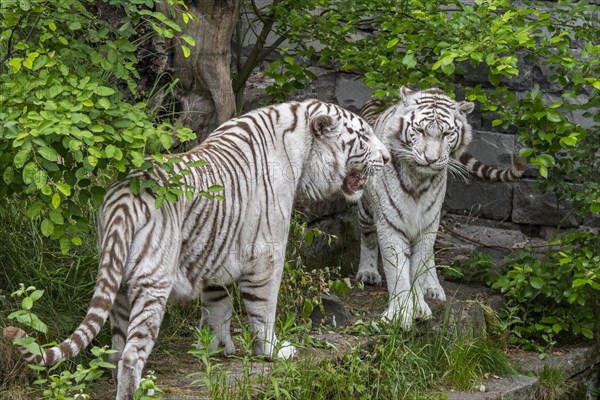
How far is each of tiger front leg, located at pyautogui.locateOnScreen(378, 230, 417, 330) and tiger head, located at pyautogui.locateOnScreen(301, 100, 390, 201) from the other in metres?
0.79

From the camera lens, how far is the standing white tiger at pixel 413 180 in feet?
20.5

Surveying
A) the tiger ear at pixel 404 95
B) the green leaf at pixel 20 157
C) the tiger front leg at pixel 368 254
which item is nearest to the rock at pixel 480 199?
the tiger front leg at pixel 368 254

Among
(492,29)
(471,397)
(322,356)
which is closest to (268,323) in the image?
(322,356)

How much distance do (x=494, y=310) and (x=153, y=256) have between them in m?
3.23

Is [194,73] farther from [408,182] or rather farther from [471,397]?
[471,397]

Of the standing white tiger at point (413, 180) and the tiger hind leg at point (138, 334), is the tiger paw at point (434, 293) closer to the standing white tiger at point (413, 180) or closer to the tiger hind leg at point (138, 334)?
the standing white tiger at point (413, 180)

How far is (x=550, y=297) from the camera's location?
23.4ft

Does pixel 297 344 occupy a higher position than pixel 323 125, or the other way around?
pixel 323 125

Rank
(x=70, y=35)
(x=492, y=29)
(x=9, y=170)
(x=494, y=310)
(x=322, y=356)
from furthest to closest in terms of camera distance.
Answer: (x=494, y=310), (x=492, y=29), (x=322, y=356), (x=70, y=35), (x=9, y=170)

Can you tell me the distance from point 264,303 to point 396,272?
1.33 m

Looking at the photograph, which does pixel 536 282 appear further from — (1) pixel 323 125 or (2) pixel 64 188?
(2) pixel 64 188

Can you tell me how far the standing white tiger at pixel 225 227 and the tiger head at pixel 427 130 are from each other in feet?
2.47

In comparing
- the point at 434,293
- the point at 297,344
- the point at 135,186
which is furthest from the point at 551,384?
the point at 135,186

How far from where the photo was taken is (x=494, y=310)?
7070 mm
